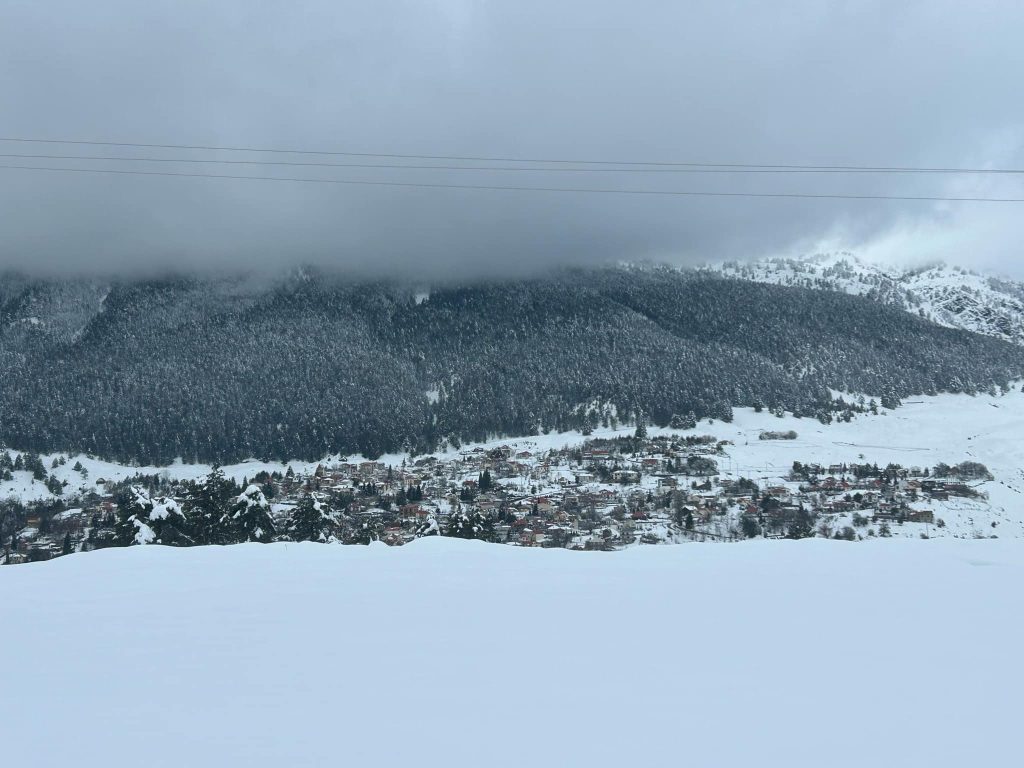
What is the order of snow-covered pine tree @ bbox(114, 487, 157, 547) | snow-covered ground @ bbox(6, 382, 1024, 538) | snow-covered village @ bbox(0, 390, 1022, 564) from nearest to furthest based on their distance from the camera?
snow-covered pine tree @ bbox(114, 487, 157, 547) → snow-covered village @ bbox(0, 390, 1022, 564) → snow-covered ground @ bbox(6, 382, 1024, 538)

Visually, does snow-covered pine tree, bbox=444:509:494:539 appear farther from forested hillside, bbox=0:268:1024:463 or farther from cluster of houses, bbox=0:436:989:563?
forested hillside, bbox=0:268:1024:463

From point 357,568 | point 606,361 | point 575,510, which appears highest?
point 606,361

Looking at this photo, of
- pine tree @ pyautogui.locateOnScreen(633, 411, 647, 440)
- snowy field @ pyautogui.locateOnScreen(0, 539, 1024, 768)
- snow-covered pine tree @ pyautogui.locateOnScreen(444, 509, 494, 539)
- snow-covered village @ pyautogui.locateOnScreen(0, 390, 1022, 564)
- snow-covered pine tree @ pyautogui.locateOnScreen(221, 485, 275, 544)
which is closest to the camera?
snowy field @ pyautogui.locateOnScreen(0, 539, 1024, 768)

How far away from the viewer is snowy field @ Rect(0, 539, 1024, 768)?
466cm

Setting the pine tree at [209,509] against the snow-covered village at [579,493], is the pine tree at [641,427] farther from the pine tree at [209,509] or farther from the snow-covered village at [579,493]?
the pine tree at [209,509]

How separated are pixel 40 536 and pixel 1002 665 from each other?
60258 millimetres

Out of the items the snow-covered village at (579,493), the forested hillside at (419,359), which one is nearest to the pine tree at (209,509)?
the snow-covered village at (579,493)

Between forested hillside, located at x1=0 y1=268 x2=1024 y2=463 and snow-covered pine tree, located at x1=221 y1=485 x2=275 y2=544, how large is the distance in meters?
80.4

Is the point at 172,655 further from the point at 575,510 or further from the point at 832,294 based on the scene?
the point at 832,294

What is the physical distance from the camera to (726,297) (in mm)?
171750

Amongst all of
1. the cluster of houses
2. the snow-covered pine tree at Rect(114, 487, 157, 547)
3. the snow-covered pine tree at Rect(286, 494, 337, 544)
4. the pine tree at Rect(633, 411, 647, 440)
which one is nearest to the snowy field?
the snow-covered pine tree at Rect(114, 487, 157, 547)

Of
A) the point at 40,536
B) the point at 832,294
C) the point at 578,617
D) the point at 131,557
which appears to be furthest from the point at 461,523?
the point at 832,294

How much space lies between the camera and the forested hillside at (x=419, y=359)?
110 meters

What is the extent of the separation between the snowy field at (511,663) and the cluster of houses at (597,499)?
14.1 metres
